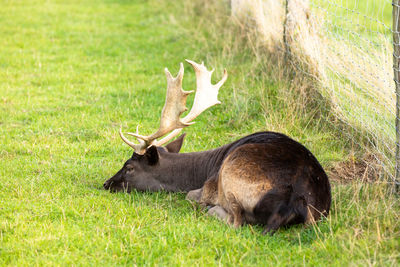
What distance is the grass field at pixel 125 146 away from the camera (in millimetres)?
4746

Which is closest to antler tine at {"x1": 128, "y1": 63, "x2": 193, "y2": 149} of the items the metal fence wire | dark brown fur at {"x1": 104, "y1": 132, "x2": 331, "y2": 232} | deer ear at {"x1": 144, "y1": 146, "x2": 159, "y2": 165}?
deer ear at {"x1": 144, "y1": 146, "x2": 159, "y2": 165}

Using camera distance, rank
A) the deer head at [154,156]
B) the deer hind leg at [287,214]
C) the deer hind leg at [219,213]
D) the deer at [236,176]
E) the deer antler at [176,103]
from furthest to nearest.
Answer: the deer head at [154,156], the deer antler at [176,103], the deer hind leg at [219,213], the deer at [236,176], the deer hind leg at [287,214]

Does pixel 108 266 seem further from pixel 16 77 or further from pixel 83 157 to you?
pixel 16 77

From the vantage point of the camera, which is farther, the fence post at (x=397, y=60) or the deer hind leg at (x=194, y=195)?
the deer hind leg at (x=194, y=195)

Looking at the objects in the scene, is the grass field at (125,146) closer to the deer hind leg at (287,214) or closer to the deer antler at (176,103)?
the deer hind leg at (287,214)

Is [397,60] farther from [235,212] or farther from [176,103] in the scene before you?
[176,103]

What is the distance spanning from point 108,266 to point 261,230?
4.56 feet

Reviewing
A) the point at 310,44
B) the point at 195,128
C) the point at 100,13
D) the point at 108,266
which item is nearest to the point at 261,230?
the point at 108,266

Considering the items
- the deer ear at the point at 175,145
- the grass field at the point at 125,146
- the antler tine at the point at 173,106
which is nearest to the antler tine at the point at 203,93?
the antler tine at the point at 173,106

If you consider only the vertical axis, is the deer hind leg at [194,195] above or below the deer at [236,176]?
below

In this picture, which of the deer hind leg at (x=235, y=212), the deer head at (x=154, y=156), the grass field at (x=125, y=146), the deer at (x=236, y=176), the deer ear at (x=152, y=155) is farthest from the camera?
the deer ear at (x=152, y=155)

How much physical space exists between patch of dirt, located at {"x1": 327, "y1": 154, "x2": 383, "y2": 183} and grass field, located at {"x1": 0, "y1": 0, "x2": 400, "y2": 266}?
0.22 meters

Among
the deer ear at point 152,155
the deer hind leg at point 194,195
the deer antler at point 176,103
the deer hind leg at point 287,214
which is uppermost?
the deer antler at point 176,103

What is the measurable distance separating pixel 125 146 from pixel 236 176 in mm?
2774
